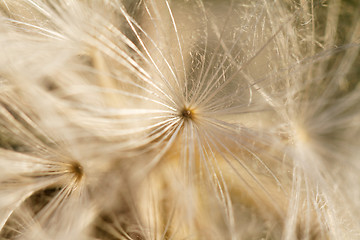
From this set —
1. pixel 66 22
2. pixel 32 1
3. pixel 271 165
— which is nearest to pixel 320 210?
pixel 271 165

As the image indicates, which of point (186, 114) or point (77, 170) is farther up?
point (186, 114)

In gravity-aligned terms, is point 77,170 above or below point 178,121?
below

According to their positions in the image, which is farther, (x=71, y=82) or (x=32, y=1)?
(x=32, y=1)

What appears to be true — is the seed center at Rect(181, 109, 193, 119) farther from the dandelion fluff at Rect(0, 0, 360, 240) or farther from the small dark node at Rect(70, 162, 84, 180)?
the small dark node at Rect(70, 162, 84, 180)

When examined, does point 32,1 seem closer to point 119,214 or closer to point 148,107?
point 148,107

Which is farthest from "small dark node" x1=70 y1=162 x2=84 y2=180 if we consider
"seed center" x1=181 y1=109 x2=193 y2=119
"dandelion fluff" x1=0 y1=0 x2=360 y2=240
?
"seed center" x1=181 y1=109 x2=193 y2=119

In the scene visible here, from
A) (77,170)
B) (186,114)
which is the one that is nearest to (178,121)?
(186,114)

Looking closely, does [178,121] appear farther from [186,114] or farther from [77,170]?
[77,170]

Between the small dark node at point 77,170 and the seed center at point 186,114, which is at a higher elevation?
the seed center at point 186,114

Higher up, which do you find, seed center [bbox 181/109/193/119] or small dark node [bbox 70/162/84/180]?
seed center [bbox 181/109/193/119]

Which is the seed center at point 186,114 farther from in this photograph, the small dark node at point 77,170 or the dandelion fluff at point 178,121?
the small dark node at point 77,170

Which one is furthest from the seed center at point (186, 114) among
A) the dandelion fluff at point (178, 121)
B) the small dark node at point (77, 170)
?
the small dark node at point (77, 170)
